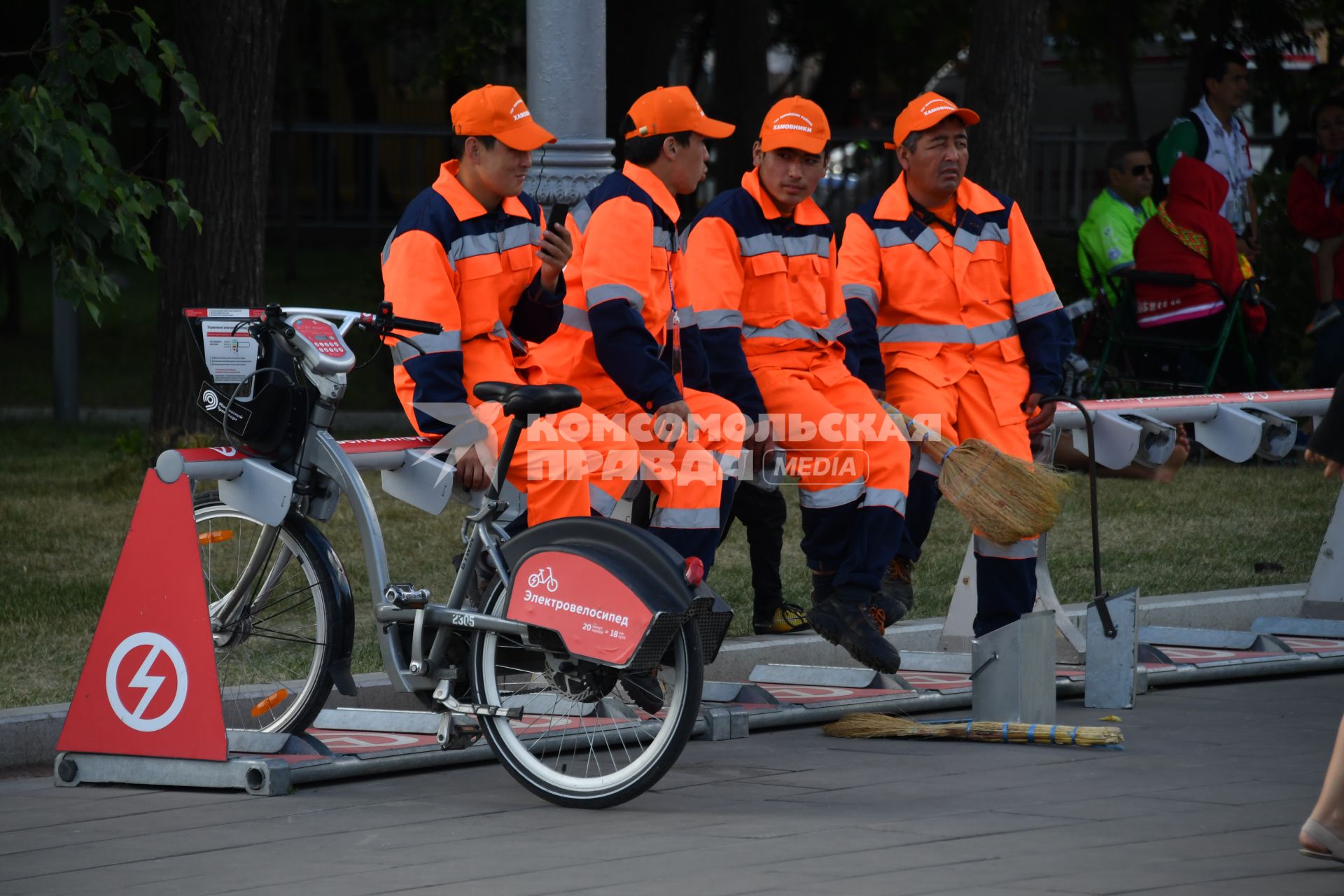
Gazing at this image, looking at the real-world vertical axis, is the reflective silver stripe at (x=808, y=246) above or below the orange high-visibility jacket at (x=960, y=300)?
above

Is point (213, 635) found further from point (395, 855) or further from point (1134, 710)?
point (1134, 710)

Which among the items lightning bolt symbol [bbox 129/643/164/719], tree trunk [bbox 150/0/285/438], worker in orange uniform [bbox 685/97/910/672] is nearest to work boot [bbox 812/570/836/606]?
worker in orange uniform [bbox 685/97/910/672]

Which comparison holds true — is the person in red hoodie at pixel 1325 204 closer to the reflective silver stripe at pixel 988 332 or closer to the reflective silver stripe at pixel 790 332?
the reflective silver stripe at pixel 988 332

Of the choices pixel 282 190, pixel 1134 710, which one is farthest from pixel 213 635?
pixel 282 190

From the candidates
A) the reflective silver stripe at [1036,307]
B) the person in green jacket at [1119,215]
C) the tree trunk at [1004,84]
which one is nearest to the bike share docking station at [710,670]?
the reflective silver stripe at [1036,307]

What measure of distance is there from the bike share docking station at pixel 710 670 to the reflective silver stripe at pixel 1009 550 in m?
0.32

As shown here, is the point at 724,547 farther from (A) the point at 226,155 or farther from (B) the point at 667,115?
(A) the point at 226,155

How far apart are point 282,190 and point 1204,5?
49.1ft

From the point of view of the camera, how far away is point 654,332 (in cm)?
663

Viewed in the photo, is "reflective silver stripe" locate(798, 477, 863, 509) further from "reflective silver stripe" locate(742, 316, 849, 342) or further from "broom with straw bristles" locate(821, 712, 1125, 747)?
"broom with straw bristles" locate(821, 712, 1125, 747)

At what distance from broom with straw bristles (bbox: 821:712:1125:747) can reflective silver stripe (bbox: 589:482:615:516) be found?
3.23ft

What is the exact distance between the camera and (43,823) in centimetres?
532

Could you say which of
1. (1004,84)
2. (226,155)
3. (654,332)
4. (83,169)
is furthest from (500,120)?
(1004,84)

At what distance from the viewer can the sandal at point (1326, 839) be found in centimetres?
460
